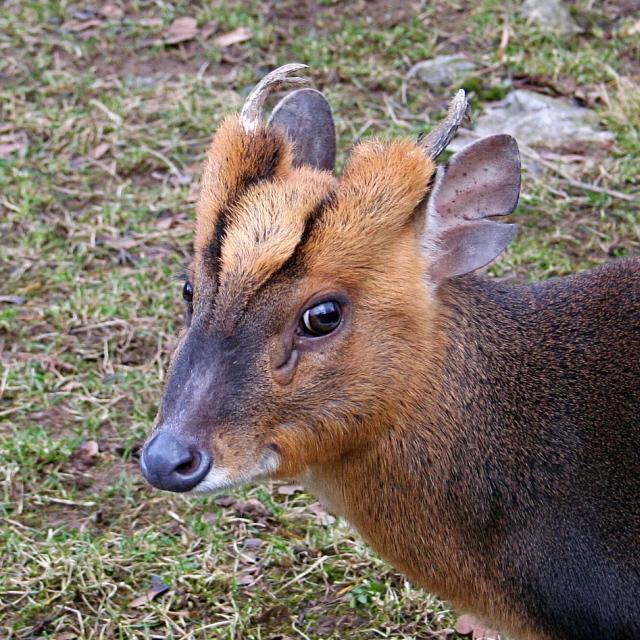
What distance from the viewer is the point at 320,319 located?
11.6 feet

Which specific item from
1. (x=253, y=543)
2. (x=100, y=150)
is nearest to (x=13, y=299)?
(x=100, y=150)

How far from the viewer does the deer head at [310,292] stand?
11.3ft

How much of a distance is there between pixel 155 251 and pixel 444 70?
8.34 feet

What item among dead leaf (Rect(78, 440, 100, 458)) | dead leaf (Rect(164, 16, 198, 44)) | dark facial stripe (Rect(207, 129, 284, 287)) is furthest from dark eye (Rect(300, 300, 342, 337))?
dead leaf (Rect(164, 16, 198, 44))

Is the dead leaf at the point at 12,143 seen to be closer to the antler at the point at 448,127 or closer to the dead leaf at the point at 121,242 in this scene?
the dead leaf at the point at 121,242

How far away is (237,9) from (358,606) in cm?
546

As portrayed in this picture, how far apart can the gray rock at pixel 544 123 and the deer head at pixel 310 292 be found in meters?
3.87

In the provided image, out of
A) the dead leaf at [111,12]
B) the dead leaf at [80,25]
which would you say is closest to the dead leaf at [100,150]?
the dead leaf at [80,25]

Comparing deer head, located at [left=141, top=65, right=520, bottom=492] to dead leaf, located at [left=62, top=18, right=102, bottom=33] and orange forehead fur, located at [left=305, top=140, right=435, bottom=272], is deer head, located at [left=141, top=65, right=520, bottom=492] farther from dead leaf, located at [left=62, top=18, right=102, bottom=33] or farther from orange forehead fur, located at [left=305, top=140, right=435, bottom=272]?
dead leaf, located at [left=62, top=18, right=102, bottom=33]

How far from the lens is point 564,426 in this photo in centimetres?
395

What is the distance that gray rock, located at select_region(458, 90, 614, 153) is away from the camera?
755 centimetres

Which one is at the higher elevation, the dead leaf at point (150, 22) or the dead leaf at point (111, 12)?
the dead leaf at point (150, 22)

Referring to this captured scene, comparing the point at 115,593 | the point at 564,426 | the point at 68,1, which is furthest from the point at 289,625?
the point at 68,1

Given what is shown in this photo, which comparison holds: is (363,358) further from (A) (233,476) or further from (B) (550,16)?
(B) (550,16)
